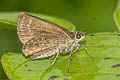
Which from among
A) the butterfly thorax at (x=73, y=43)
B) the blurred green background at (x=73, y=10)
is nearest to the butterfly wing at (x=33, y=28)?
the butterfly thorax at (x=73, y=43)

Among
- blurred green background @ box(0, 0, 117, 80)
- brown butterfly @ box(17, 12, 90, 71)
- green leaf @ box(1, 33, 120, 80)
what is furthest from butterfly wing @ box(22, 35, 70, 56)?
blurred green background @ box(0, 0, 117, 80)

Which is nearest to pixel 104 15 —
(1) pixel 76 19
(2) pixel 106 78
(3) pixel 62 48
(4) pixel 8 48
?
(1) pixel 76 19

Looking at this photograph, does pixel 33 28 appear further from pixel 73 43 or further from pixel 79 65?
pixel 79 65

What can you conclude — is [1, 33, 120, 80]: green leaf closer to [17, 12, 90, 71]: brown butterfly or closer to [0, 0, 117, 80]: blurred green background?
[17, 12, 90, 71]: brown butterfly

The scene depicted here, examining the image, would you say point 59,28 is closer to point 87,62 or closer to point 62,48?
point 62,48

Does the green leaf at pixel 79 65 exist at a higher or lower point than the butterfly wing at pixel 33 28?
lower

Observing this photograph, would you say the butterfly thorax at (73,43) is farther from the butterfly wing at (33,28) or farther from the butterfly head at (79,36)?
the butterfly wing at (33,28)
